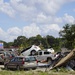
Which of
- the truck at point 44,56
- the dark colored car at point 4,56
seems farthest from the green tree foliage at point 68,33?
Answer: the dark colored car at point 4,56

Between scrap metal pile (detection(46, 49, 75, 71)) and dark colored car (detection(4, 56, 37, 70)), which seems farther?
dark colored car (detection(4, 56, 37, 70))

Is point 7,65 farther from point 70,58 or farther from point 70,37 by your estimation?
point 70,37

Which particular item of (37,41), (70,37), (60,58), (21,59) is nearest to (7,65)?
(21,59)

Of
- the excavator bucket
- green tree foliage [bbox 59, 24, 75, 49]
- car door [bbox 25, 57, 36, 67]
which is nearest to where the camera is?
the excavator bucket

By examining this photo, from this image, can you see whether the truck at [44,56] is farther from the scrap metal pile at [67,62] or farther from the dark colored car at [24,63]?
the scrap metal pile at [67,62]

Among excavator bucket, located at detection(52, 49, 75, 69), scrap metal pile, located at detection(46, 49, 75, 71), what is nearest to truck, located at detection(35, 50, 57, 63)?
scrap metal pile, located at detection(46, 49, 75, 71)

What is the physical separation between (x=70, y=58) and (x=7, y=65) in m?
7.32

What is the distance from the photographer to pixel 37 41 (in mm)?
135000

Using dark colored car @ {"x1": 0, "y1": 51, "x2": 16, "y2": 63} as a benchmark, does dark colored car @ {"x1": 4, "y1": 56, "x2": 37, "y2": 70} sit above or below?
below

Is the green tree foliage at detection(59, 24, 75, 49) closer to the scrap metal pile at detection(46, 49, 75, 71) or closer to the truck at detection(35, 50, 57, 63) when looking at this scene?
the truck at detection(35, 50, 57, 63)

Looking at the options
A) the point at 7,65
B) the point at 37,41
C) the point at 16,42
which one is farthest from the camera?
the point at 16,42

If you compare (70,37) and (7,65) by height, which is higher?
(70,37)

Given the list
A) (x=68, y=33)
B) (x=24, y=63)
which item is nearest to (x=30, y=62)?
(x=24, y=63)

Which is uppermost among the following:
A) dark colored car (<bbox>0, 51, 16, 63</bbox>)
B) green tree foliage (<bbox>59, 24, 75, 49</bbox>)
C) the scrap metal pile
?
green tree foliage (<bbox>59, 24, 75, 49</bbox>)
